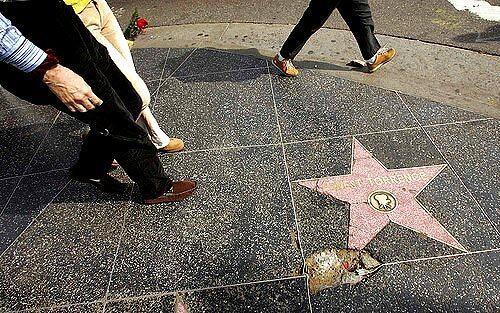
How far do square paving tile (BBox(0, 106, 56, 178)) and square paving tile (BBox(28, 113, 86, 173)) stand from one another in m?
0.08

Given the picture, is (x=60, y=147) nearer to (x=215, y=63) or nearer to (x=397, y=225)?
(x=215, y=63)

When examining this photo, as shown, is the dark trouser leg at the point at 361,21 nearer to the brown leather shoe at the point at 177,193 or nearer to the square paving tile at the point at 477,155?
the square paving tile at the point at 477,155

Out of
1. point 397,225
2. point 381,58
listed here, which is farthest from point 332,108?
point 397,225

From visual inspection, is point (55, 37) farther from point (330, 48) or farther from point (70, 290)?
point (330, 48)

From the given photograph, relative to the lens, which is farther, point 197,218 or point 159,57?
point 159,57

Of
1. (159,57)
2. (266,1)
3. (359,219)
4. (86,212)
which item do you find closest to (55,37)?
Answer: (86,212)

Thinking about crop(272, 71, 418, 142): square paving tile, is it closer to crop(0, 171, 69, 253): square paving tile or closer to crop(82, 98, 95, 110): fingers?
crop(82, 98, 95, 110): fingers

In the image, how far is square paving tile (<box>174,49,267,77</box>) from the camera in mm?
4145

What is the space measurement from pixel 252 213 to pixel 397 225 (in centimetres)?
93

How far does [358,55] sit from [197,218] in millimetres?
2621

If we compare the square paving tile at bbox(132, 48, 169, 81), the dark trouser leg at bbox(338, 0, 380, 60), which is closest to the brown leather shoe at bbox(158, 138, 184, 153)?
the square paving tile at bbox(132, 48, 169, 81)

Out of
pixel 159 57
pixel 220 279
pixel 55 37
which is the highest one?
pixel 55 37

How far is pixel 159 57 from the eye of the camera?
4469 mm

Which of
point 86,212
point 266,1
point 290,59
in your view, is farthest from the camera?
point 266,1
